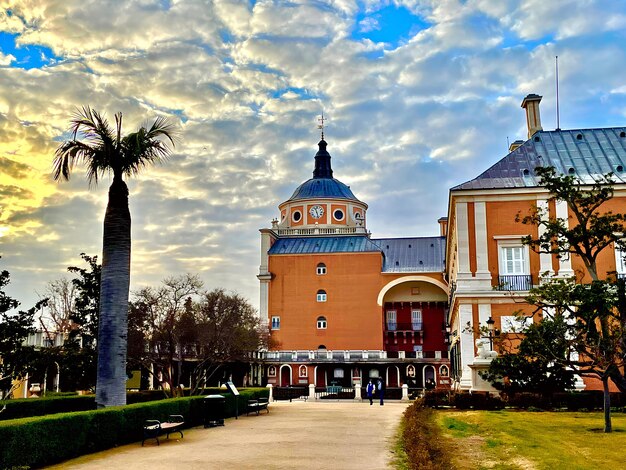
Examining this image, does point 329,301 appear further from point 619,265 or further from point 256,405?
point 256,405

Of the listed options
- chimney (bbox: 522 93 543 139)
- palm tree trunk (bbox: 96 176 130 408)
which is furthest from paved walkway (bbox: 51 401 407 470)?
chimney (bbox: 522 93 543 139)

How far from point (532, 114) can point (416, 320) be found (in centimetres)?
2745

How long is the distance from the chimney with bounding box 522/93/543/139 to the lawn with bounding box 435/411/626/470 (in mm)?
19296

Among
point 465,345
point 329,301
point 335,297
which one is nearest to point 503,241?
point 465,345

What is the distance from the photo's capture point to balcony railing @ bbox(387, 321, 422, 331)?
58.6m

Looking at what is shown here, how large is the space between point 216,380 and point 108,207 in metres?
37.7

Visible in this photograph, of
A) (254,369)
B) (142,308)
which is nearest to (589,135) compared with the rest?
(142,308)

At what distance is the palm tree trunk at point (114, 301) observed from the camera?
16078 mm

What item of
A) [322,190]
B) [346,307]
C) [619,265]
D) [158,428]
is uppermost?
[322,190]

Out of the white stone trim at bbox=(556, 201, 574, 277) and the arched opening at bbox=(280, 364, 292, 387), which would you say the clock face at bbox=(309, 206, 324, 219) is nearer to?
the arched opening at bbox=(280, 364, 292, 387)

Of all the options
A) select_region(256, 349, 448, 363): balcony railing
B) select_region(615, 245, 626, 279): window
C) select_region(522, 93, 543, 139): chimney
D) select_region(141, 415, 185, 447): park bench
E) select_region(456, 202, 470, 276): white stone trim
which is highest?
select_region(522, 93, 543, 139): chimney

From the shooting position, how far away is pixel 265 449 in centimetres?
1347

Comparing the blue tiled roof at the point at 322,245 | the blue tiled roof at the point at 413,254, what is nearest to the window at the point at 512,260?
the blue tiled roof at the point at 413,254

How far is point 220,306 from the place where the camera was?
135 feet
